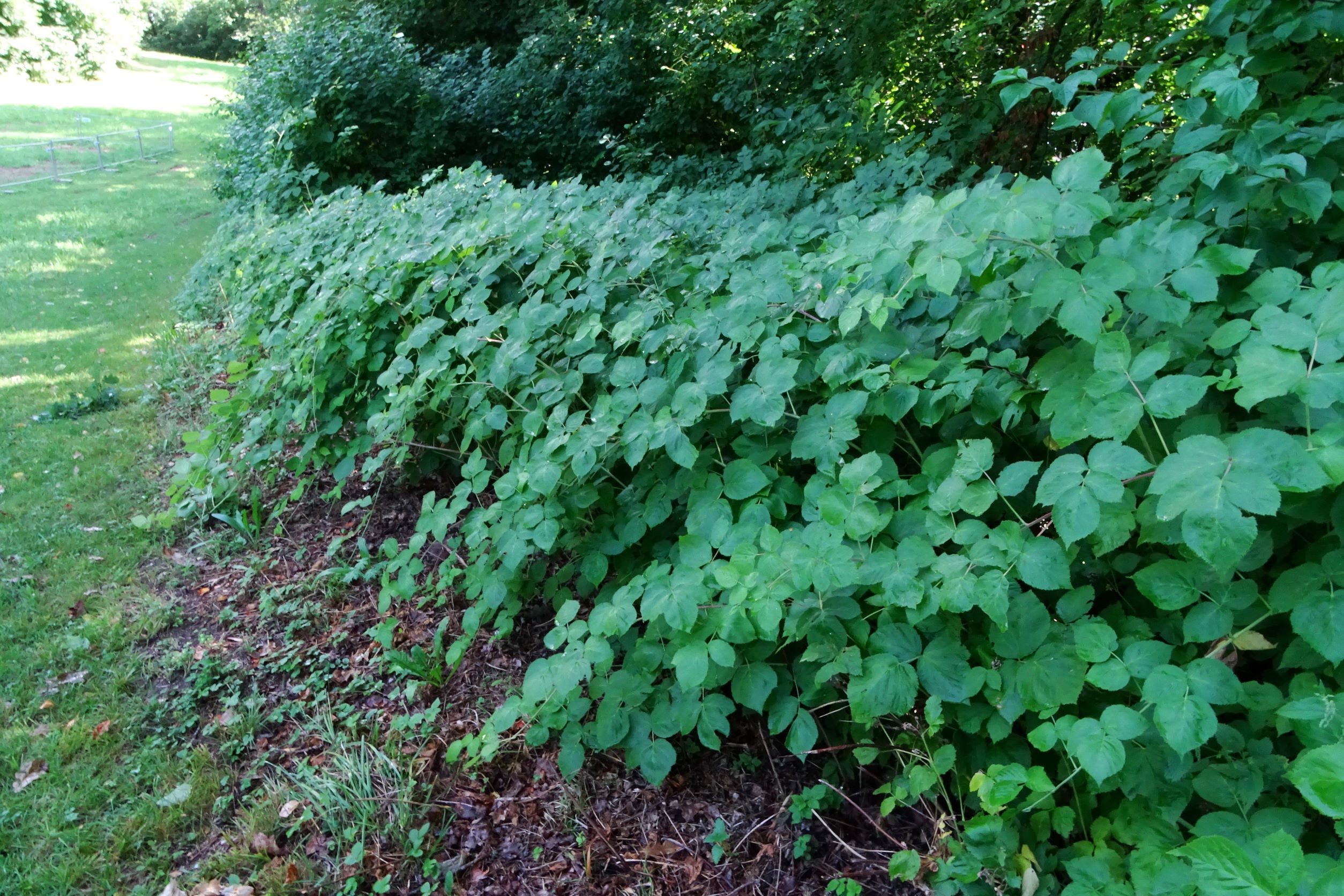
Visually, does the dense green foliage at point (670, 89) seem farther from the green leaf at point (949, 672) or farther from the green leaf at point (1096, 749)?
the green leaf at point (1096, 749)

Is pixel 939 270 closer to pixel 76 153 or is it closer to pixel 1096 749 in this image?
pixel 1096 749

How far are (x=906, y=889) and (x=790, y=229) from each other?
9.19 ft

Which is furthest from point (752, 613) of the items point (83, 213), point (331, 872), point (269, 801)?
point (83, 213)

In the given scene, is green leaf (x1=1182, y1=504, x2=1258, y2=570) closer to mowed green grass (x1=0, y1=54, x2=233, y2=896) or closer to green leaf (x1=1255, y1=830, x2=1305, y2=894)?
green leaf (x1=1255, y1=830, x2=1305, y2=894)

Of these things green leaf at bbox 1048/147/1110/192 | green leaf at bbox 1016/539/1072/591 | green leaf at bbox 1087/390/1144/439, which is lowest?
green leaf at bbox 1016/539/1072/591

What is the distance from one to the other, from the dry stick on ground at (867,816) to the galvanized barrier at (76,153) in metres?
18.7

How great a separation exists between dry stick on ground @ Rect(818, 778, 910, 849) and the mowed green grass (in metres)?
1.93

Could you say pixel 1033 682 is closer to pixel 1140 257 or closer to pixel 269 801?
pixel 1140 257

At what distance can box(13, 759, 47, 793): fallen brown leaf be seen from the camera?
2564 mm

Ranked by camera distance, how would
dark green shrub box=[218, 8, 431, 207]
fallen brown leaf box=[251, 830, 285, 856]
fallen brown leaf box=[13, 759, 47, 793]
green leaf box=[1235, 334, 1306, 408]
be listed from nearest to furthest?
green leaf box=[1235, 334, 1306, 408] < fallen brown leaf box=[251, 830, 285, 856] < fallen brown leaf box=[13, 759, 47, 793] < dark green shrub box=[218, 8, 431, 207]

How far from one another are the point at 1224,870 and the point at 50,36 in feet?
42.4

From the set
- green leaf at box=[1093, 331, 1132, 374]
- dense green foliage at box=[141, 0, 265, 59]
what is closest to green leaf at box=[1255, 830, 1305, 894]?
green leaf at box=[1093, 331, 1132, 374]

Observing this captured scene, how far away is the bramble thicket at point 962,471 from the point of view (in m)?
1.53

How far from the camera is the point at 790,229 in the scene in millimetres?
3707
